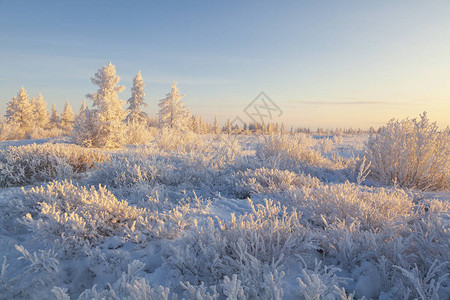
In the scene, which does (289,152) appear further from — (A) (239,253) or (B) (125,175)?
(A) (239,253)

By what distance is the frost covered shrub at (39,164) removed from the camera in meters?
5.20

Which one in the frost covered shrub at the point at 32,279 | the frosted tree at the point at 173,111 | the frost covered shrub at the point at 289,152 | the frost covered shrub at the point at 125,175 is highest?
the frosted tree at the point at 173,111

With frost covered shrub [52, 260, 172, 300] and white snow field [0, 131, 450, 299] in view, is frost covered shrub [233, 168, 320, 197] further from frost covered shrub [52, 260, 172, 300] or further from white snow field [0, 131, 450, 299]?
frost covered shrub [52, 260, 172, 300]

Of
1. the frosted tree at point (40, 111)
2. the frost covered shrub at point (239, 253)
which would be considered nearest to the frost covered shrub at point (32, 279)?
the frost covered shrub at point (239, 253)

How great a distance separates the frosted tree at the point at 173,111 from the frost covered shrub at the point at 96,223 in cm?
2075

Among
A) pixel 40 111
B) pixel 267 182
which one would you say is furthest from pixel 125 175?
pixel 40 111

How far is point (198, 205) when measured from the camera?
3354 mm

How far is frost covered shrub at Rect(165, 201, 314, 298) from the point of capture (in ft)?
6.09

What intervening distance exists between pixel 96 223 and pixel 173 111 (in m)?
21.6

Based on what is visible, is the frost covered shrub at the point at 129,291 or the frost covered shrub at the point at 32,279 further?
the frost covered shrub at the point at 32,279

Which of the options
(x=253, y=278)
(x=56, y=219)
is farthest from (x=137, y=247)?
(x=253, y=278)

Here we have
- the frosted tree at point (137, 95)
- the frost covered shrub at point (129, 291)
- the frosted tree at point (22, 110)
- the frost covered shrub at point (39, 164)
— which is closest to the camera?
the frost covered shrub at point (129, 291)

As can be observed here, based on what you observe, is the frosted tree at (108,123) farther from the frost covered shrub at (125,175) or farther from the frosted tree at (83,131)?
the frost covered shrub at (125,175)

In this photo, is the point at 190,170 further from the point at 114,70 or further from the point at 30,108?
the point at 30,108
